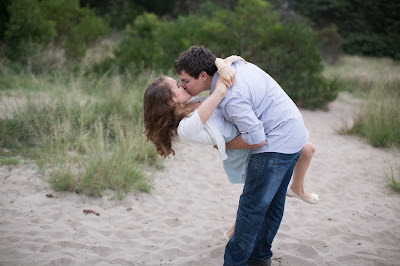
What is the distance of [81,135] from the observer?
14.2 feet

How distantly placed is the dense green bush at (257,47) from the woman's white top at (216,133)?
23.3ft

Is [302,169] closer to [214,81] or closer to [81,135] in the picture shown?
[214,81]

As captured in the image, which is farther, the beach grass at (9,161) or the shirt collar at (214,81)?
the beach grass at (9,161)

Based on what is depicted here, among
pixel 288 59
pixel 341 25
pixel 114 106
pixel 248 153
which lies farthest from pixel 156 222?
pixel 341 25

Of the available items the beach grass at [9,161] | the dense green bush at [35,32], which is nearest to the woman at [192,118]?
the beach grass at [9,161]

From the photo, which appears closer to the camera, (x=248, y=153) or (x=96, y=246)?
(x=248, y=153)

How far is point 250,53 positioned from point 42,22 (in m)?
5.24

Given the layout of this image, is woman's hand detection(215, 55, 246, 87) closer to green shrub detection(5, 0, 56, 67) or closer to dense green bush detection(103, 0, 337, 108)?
dense green bush detection(103, 0, 337, 108)

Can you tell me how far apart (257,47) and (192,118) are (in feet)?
26.2

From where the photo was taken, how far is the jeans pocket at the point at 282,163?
2345mm

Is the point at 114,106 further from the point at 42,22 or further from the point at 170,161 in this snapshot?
the point at 42,22

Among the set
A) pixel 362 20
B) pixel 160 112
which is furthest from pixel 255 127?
pixel 362 20

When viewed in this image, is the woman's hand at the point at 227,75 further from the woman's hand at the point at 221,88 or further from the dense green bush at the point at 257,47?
the dense green bush at the point at 257,47

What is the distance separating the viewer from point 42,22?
923cm
